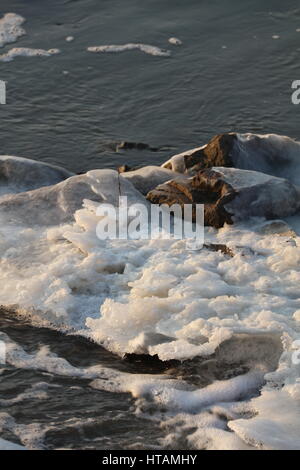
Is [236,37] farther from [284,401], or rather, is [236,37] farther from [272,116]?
[284,401]

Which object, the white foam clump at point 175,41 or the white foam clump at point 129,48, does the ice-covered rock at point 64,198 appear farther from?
the white foam clump at point 175,41

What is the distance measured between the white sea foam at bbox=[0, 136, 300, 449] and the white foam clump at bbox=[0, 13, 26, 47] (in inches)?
148

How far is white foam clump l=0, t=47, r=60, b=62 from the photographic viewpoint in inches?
361

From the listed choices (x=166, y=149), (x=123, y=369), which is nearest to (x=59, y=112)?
(x=166, y=149)

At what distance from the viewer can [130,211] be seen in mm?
6199

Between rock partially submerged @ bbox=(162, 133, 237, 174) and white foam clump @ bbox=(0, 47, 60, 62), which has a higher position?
white foam clump @ bbox=(0, 47, 60, 62)

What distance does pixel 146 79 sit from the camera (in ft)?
28.2

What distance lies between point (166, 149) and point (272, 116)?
1.19 meters

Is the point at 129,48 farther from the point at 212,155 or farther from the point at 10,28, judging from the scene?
the point at 212,155

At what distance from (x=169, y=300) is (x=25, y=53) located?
523 centimetres

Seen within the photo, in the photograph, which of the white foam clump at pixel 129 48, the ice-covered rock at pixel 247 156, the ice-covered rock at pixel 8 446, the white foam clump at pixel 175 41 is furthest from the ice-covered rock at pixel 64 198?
the white foam clump at pixel 175 41

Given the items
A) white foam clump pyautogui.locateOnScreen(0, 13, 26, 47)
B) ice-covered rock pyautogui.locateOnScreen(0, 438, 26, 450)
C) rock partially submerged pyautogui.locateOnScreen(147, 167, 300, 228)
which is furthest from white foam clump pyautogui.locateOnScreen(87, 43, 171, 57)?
ice-covered rock pyautogui.locateOnScreen(0, 438, 26, 450)

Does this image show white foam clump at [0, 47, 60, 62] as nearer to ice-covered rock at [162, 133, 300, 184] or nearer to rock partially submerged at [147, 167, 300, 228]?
ice-covered rock at [162, 133, 300, 184]

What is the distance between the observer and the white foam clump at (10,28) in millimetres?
9680
